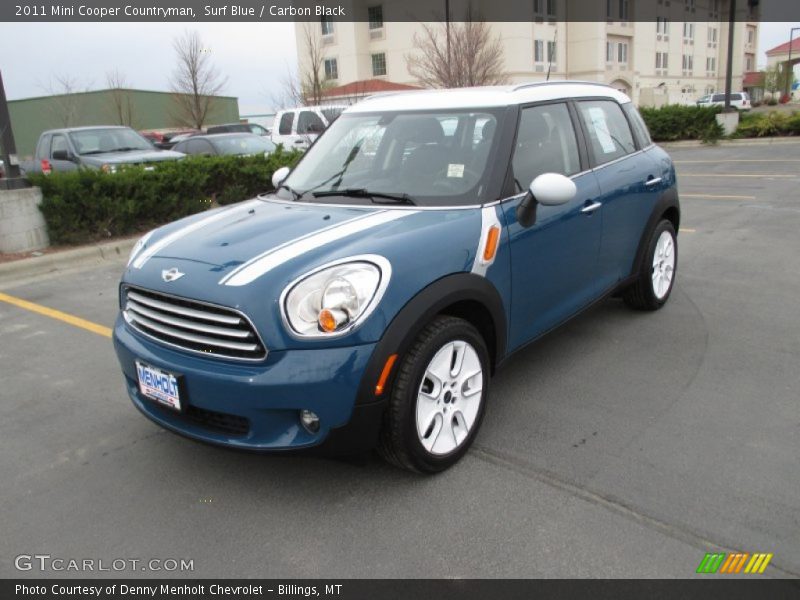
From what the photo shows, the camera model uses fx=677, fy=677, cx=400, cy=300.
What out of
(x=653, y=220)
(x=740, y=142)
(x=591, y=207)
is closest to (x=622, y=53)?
(x=740, y=142)

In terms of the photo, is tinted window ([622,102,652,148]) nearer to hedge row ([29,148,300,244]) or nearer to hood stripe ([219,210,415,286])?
hood stripe ([219,210,415,286])

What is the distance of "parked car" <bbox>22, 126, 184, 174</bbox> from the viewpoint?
11406 mm

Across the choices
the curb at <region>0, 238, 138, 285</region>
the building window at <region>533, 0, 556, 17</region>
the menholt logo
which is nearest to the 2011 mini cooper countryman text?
the menholt logo

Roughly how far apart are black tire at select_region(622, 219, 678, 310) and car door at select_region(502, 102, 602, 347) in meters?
0.89

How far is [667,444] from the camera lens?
335cm

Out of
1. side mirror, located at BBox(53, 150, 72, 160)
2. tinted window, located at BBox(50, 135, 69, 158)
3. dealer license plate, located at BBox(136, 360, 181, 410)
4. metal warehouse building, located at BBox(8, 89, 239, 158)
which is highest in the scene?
metal warehouse building, located at BBox(8, 89, 239, 158)

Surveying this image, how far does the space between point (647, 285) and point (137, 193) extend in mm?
6572

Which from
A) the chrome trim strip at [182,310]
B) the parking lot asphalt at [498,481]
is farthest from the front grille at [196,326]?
the parking lot asphalt at [498,481]

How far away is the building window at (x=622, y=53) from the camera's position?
166 ft

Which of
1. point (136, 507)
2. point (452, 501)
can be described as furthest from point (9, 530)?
point (452, 501)

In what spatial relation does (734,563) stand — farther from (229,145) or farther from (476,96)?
(229,145)

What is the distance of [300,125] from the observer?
16391mm

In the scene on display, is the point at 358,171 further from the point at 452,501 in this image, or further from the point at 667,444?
the point at 667,444

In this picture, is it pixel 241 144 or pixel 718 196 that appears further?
pixel 241 144
